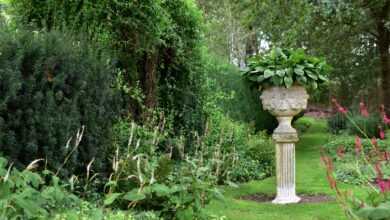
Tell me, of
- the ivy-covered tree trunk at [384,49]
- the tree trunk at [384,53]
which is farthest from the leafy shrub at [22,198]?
the tree trunk at [384,53]

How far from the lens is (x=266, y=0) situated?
46.7 feet

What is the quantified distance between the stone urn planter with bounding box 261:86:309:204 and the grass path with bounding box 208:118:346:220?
10.3 inches

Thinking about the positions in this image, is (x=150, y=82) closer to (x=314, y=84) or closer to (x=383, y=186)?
(x=314, y=84)

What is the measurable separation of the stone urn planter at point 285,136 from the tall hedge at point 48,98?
7.31ft

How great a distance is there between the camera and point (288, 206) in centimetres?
694

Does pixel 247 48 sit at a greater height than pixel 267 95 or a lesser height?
greater

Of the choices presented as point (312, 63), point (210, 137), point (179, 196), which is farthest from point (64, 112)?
point (210, 137)

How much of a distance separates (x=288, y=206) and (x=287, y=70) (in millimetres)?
1683

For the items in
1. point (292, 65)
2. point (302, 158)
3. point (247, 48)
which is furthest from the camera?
point (247, 48)

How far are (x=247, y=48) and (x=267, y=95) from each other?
22.5 m

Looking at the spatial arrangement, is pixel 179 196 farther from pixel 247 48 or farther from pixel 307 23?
pixel 247 48

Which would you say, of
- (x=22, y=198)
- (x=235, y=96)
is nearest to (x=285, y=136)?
(x=22, y=198)

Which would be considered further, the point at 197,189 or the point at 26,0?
the point at 26,0

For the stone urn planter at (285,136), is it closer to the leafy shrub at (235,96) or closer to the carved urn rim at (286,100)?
the carved urn rim at (286,100)
